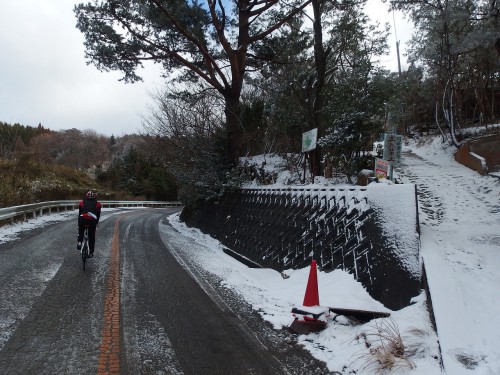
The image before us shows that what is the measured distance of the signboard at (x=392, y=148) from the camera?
9.33m

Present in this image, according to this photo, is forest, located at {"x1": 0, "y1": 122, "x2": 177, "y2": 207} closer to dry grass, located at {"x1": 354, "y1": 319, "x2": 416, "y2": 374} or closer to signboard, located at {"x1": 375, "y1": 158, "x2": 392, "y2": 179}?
signboard, located at {"x1": 375, "y1": 158, "x2": 392, "y2": 179}

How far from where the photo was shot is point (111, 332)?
15.7ft

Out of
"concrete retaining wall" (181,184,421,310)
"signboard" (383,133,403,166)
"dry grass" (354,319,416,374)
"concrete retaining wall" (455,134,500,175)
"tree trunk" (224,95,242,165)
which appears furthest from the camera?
"tree trunk" (224,95,242,165)

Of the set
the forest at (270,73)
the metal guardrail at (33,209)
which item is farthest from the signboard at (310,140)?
the metal guardrail at (33,209)

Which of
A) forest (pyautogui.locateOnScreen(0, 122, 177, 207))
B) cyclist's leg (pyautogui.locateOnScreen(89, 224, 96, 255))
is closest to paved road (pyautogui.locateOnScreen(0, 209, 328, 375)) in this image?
cyclist's leg (pyautogui.locateOnScreen(89, 224, 96, 255))

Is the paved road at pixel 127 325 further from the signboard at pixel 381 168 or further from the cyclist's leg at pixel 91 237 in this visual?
the signboard at pixel 381 168

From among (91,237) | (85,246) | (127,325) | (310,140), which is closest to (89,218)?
(91,237)

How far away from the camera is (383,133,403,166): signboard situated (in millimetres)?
9328

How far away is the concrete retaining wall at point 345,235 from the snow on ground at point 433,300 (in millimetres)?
268

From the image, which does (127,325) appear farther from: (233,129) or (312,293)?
(233,129)

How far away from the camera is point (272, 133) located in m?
19.2

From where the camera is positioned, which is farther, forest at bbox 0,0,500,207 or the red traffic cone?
forest at bbox 0,0,500,207

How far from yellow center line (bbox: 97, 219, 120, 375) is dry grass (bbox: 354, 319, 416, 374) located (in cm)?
264

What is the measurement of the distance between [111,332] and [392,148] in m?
7.51
